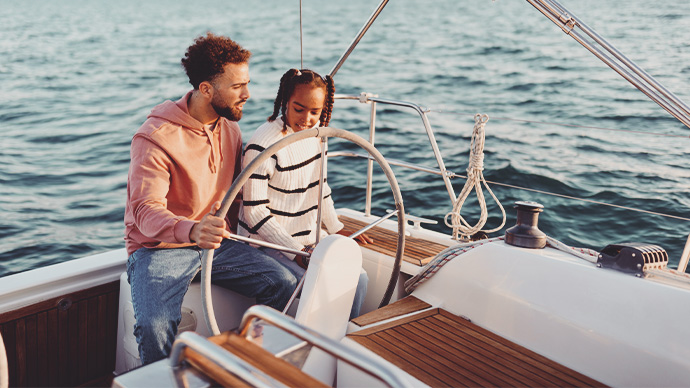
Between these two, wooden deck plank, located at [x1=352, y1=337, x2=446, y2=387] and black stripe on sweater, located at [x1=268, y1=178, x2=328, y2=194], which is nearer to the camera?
wooden deck plank, located at [x1=352, y1=337, x2=446, y2=387]

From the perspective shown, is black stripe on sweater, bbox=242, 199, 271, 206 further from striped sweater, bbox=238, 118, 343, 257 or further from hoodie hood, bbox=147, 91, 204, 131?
hoodie hood, bbox=147, 91, 204, 131

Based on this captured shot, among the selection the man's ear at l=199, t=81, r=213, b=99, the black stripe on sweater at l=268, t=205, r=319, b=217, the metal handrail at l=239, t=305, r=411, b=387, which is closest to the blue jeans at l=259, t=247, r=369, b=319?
the black stripe on sweater at l=268, t=205, r=319, b=217

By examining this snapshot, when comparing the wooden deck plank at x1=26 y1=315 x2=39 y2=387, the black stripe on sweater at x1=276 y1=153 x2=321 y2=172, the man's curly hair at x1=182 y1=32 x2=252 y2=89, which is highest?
the man's curly hair at x1=182 y1=32 x2=252 y2=89

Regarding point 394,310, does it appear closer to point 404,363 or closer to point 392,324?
point 392,324

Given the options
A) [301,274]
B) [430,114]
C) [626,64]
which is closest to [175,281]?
[301,274]

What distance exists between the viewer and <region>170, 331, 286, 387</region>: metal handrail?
876 millimetres

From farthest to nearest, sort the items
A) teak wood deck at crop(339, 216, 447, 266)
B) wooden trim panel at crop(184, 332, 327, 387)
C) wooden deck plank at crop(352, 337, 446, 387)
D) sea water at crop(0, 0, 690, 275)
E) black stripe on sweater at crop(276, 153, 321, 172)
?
sea water at crop(0, 0, 690, 275), teak wood deck at crop(339, 216, 447, 266), black stripe on sweater at crop(276, 153, 321, 172), wooden deck plank at crop(352, 337, 446, 387), wooden trim panel at crop(184, 332, 327, 387)

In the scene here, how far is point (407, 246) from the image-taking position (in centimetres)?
226

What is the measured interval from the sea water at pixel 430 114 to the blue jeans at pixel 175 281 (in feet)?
2.94

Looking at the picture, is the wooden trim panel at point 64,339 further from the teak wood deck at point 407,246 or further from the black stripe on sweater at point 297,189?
the teak wood deck at point 407,246

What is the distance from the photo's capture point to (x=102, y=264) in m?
1.95

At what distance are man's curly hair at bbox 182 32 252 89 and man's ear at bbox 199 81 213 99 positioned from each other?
0.05 ft

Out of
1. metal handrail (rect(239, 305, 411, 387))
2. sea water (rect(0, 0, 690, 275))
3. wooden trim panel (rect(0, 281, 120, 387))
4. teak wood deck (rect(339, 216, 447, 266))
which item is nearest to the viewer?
metal handrail (rect(239, 305, 411, 387))

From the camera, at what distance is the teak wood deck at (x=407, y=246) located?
6.98 feet
